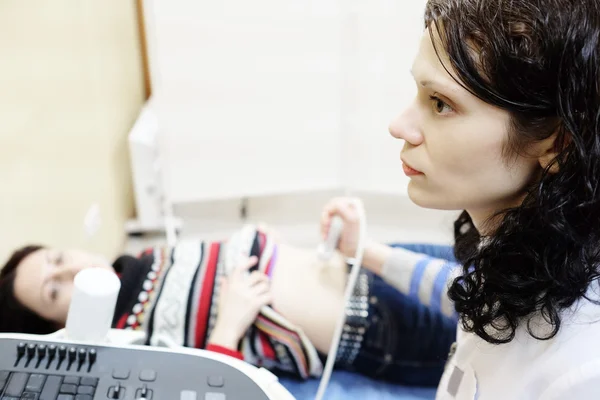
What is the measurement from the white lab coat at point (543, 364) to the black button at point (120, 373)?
443 millimetres

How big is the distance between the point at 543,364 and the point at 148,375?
448 mm

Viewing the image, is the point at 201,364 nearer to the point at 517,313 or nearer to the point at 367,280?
the point at 517,313

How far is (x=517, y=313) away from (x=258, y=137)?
4.21 feet

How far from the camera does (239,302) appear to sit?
1207mm

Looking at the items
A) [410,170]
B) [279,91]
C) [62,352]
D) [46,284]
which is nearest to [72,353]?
[62,352]

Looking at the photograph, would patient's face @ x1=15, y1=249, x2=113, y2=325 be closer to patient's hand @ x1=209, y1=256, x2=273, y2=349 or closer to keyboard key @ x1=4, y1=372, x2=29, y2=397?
patient's hand @ x1=209, y1=256, x2=273, y2=349

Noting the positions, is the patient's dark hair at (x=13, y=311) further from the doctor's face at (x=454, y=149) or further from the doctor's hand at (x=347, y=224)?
the doctor's face at (x=454, y=149)

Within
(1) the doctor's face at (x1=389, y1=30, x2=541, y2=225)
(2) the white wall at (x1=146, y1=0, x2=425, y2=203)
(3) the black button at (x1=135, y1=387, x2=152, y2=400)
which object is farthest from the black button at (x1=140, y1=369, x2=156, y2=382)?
(2) the white wall at (x1=146, y1=0, x2=425, y2=203)

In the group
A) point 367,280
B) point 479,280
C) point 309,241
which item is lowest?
point 309,241

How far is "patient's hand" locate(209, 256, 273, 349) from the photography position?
1173mm

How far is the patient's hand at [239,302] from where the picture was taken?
1173 mm

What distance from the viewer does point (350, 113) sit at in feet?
6.29

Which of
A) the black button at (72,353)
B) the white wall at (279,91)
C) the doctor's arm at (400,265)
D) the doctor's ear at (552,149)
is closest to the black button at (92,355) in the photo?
the black button at (72,353)

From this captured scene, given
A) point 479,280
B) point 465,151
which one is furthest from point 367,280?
point 465,151
